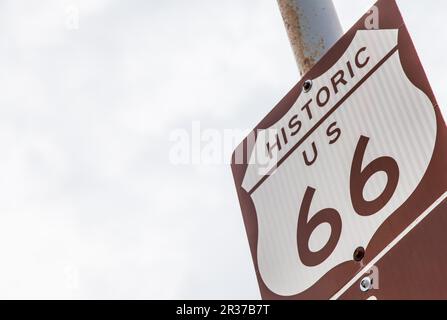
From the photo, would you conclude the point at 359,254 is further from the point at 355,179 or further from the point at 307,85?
the point at 307,85

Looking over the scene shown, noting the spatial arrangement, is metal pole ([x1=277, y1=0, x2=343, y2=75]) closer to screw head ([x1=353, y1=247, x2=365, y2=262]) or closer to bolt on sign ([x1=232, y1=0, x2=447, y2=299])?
bolt on sign ([x1=232, y1=0, x2=447, y2=299])

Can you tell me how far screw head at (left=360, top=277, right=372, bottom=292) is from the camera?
2334 mm

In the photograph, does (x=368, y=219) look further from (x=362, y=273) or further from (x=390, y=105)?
(x=390, y=105)

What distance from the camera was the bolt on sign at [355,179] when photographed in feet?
7.40

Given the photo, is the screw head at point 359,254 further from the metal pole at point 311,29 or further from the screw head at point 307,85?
the metal pole at point 311,29

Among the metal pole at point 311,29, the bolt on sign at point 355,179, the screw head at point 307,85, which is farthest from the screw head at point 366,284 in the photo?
the metal pole at point 311,29

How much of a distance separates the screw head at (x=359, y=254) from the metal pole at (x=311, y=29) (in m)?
0.78

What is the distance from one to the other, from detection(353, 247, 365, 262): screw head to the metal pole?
0.78 metres

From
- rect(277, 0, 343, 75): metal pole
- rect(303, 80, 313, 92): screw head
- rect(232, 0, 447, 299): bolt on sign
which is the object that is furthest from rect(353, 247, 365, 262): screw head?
rect(277, 0, 343, 75): metal pole
